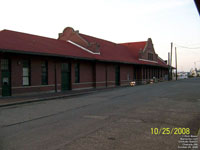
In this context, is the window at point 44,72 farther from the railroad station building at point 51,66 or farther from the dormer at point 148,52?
the dormer at point 148,52

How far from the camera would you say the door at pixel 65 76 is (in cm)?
2238

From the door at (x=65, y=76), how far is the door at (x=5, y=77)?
635cm

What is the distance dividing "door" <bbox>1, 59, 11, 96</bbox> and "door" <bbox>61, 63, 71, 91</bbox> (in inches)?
250

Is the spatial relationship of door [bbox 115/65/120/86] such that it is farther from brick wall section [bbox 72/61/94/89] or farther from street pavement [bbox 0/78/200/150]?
street pavement [bbox 0/78/200/150]

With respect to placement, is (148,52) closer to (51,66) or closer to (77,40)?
(77,40)

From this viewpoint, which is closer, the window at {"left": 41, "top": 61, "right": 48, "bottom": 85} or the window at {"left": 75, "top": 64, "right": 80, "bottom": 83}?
the window at {"left": 41, "top": 61, "right": 48, "bottom": 85}

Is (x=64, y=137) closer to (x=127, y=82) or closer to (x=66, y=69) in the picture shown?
(x=66, y=69)

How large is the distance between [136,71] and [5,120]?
32.9m

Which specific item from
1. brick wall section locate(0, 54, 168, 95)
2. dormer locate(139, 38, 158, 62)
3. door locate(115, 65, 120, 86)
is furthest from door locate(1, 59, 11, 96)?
dormer locate(139, 38, 158, 62)

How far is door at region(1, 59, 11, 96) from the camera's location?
54.3 ft

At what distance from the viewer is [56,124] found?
7.71 metres

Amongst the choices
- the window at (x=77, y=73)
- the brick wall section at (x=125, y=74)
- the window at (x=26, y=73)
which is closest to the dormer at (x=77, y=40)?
the window at (x=77, y=73)

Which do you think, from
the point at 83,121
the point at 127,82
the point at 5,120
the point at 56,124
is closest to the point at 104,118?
the point at 83,121

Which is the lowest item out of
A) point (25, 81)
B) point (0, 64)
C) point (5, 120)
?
point (5, 120)
